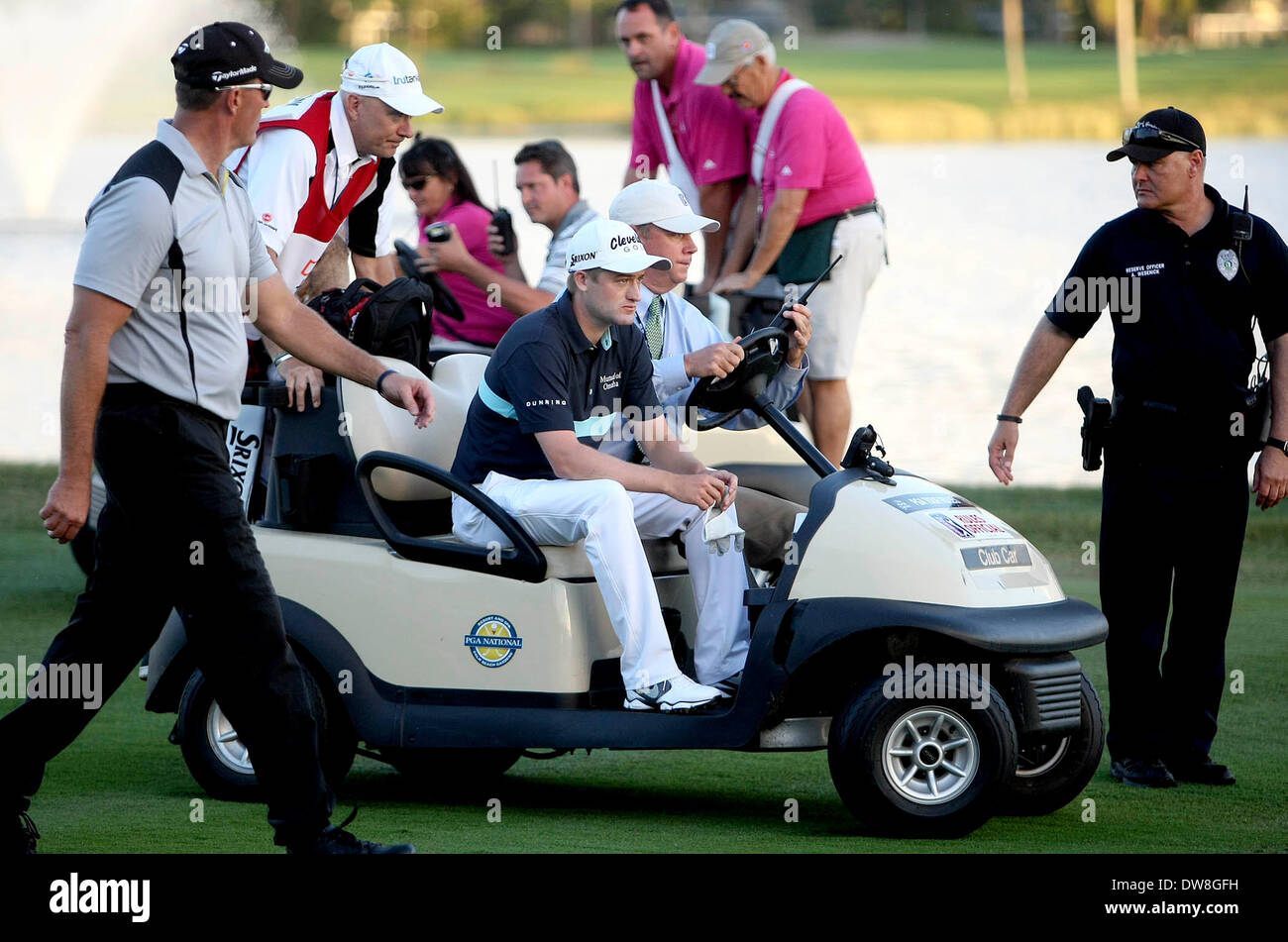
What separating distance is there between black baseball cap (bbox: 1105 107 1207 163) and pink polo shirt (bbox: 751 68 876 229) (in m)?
2.12

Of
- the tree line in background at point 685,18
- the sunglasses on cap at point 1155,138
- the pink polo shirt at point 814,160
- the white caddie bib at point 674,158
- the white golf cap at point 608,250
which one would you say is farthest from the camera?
the tree line in background at point 685,18

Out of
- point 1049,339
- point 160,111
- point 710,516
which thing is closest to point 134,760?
point 710,516

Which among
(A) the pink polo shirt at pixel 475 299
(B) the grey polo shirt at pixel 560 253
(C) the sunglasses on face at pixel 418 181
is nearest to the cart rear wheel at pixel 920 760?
(B) the grey polo shirt at pixel 560 253

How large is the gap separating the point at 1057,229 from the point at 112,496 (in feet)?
82.5

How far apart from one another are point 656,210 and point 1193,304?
1455 millimetres

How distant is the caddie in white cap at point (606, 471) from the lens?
15.2 ft

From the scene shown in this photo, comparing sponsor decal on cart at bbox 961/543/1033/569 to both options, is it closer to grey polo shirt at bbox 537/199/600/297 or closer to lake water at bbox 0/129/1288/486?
lake water at bbox 0/129/1288/486

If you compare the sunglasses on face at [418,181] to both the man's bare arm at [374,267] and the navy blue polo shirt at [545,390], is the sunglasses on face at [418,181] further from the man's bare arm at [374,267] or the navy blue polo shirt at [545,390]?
the navy blue polo shirt at [545,390]

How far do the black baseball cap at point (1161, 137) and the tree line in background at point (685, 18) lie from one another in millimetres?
29107

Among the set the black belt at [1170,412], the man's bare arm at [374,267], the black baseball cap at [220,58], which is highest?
the black baseball cap at [220,58]

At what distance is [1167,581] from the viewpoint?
17.4ft

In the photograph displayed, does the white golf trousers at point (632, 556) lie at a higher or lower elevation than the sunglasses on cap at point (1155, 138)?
lower

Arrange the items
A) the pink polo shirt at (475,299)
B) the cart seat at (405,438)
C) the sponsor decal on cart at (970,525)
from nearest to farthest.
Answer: the sponsor decal on cart at (970,525)
the cart seat at (405,438)
the pink polo shirt at (475,299)
